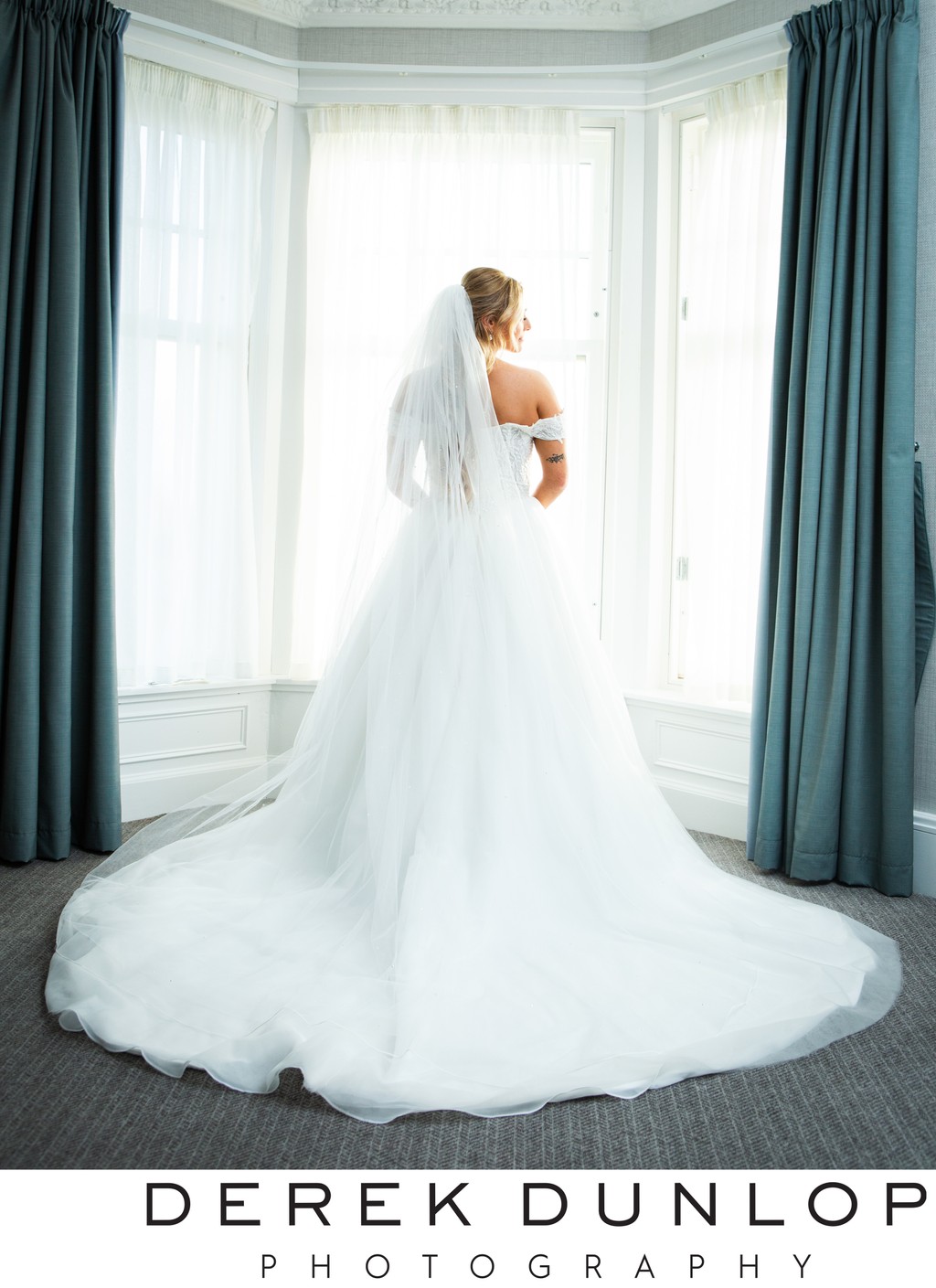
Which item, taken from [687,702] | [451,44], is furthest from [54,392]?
[687,702]

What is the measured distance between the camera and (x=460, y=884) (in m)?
2.28

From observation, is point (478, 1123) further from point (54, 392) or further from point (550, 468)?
point (54, 392)

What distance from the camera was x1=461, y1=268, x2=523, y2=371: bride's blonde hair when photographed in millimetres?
2779

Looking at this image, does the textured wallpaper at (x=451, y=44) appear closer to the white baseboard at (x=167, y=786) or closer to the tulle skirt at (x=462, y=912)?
the tulle skirt at (x=462, y=912)

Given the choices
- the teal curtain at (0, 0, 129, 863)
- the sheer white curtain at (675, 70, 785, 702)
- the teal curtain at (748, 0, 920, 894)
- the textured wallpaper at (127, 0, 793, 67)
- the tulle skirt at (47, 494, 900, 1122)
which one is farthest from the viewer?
the textured wallpaper at (127, 0, 793, 67)

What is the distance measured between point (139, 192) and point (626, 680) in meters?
2.62

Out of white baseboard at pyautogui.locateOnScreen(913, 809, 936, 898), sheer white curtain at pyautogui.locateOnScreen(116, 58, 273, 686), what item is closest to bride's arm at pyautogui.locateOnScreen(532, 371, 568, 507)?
sheer white curtain at pyautogui.locateOnScreen(116, 58, 273, 686)

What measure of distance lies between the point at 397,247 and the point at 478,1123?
3255 mm

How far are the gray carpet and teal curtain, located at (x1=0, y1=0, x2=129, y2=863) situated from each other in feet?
4.17

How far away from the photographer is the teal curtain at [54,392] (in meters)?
3.13

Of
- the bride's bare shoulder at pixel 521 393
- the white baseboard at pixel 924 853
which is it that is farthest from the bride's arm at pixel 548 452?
the white baseboard at pixel 924 853

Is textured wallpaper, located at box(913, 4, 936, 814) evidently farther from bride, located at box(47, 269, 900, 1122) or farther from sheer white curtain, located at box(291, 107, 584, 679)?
sheer white curtain, located at box(291, 107, 584, 679)

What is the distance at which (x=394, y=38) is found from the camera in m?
3.82

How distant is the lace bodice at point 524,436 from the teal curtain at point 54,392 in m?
1.43
